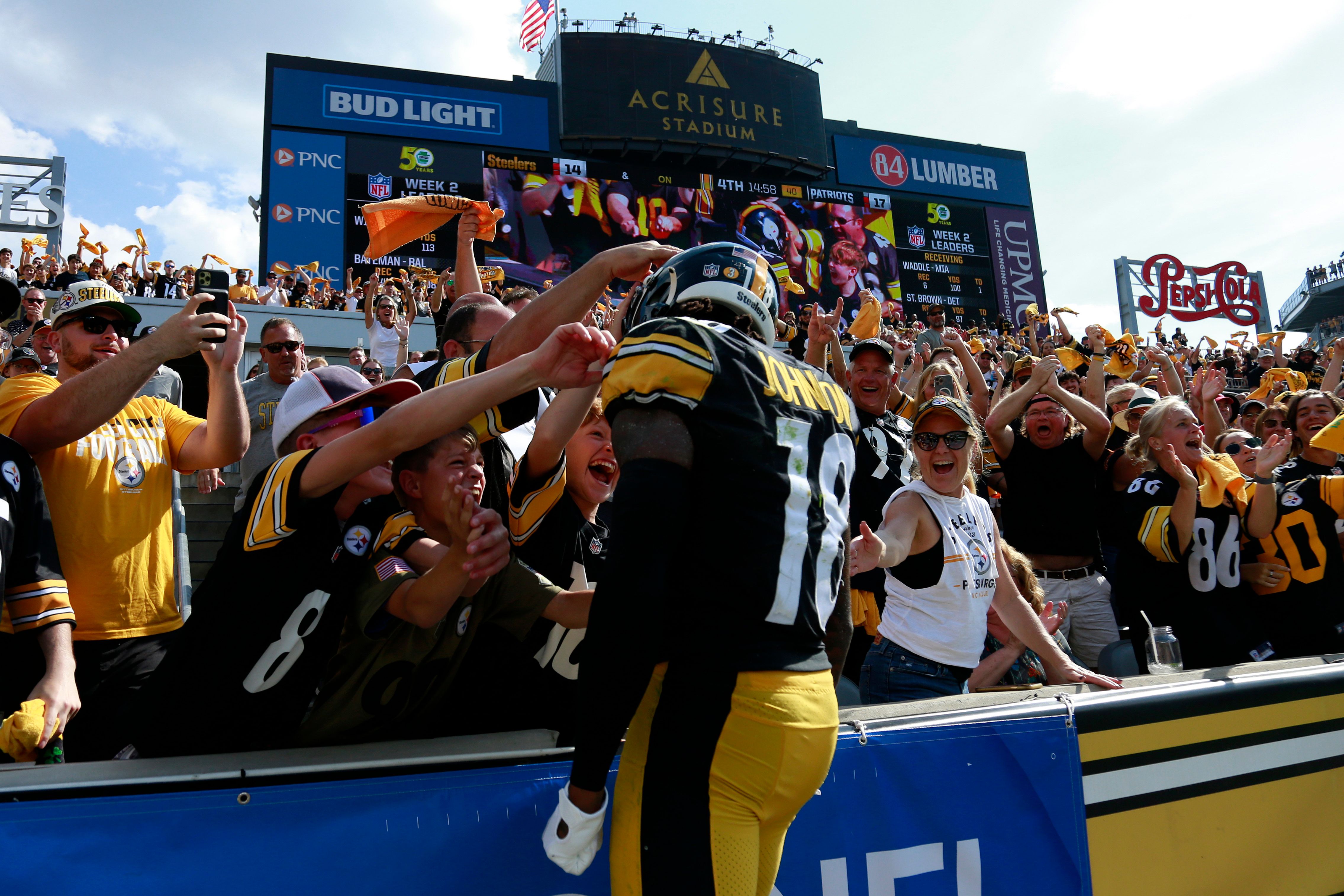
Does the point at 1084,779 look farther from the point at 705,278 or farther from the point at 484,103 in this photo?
the point at 484,103

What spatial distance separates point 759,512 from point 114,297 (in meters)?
Result: 3.19

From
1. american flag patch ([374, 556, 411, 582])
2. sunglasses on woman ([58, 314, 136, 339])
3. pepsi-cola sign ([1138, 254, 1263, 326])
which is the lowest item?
american flag patch ([374, 556, 411, 582])

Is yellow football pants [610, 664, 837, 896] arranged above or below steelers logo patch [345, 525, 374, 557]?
below

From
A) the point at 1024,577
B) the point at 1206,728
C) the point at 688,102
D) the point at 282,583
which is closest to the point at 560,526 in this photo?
the point at 282,583

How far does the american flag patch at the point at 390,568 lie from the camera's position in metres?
2.28

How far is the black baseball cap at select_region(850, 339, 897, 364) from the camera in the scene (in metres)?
5.60

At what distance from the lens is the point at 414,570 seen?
2.40 meters

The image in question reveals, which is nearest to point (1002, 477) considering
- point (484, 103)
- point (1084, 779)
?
point (1084, 779)

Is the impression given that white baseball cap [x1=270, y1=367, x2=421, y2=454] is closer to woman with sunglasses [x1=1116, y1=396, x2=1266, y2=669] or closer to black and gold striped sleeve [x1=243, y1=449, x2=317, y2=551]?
black and gold striped sleeve [x1=243, y1=449, x2=317, y2=551]

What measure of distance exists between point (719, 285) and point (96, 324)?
2791 mm

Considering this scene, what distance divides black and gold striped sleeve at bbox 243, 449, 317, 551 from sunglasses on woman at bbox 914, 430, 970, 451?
253cm

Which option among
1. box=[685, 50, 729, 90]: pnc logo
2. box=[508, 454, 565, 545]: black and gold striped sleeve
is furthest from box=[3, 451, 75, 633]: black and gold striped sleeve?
box=[685, 50, 729, 90]: pnc logo

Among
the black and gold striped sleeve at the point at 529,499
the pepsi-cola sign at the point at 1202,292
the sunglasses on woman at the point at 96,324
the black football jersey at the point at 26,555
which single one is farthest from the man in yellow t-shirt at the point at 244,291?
the pepsi-cola sign at the point at 1202,292

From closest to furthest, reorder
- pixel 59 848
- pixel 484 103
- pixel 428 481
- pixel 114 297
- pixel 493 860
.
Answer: pixel 59 848
pixel 493 860
pixel 428 481
pixel 114 297
pixel 484 103
